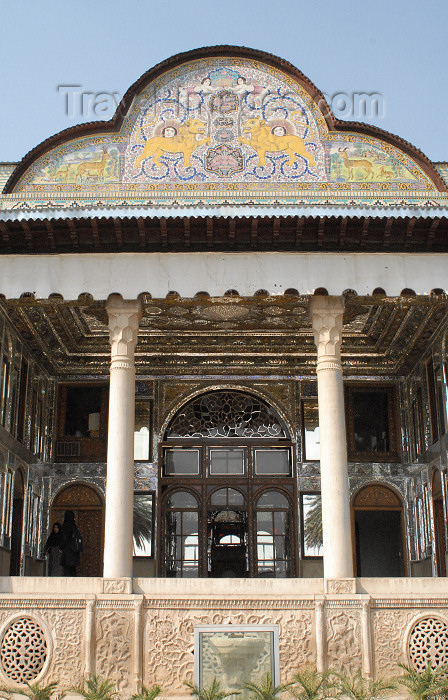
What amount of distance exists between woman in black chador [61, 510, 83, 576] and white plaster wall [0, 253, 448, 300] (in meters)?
5.10

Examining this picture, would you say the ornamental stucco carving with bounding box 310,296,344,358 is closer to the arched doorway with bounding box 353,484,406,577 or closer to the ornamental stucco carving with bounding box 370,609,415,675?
the ornamental stucco carving with bounding box 370,609,415,675

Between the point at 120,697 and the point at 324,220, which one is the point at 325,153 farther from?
the point at 120,697

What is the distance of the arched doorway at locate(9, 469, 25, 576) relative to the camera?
13.9 meters

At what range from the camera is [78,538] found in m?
14.4

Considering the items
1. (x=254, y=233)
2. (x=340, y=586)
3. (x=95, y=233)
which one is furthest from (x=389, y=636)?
(x=95, y=233)

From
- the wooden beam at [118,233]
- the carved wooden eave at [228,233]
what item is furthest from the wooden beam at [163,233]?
the wooden beam at [118,233]

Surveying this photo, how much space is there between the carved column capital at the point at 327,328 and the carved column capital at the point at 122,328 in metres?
2.25

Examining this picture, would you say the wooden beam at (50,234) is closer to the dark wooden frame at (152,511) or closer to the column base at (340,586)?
the column base at (340,586)

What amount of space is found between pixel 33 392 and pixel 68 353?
103 cm

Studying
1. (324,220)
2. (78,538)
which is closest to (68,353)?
(78,538)

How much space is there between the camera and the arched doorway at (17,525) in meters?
13.9

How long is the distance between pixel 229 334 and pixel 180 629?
6.23m

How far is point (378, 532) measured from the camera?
1772 cm

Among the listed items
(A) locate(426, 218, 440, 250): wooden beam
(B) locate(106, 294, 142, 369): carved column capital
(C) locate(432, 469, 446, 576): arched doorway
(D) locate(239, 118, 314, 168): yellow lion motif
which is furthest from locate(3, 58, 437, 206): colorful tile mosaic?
(C) locate(432, 469, 446, 576): arched doorway
